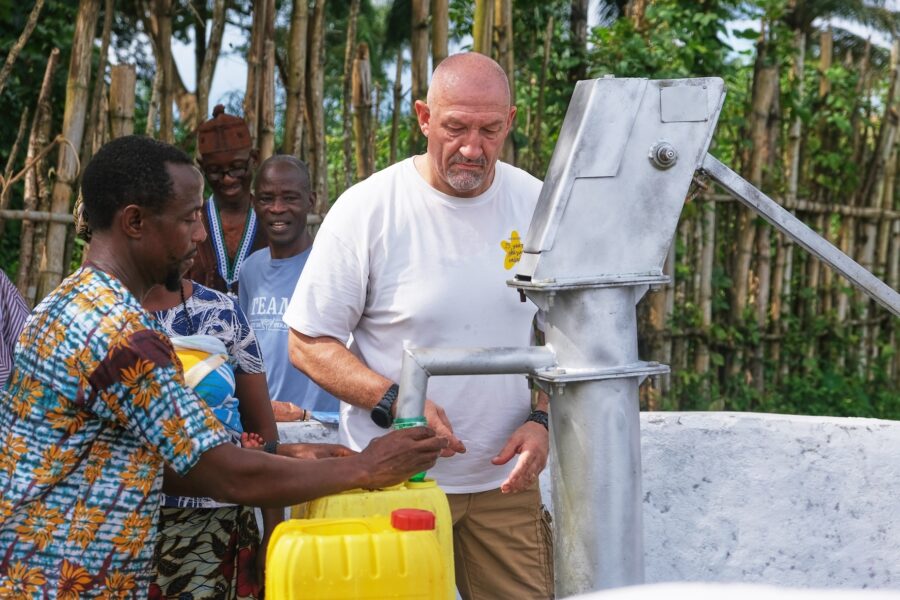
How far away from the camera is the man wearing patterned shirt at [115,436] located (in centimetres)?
204

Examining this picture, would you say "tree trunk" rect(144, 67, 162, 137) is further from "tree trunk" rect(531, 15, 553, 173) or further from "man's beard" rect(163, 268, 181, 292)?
"man's beard" rect(163, 268, 181, 292)

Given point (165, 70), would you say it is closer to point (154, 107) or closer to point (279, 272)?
point (154, 107)

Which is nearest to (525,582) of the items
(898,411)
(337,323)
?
(337,323)

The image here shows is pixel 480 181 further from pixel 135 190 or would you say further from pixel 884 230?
pixel 884 230

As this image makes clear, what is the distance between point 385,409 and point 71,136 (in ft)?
8.94

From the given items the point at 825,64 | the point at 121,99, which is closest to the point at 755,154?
the point at 825,64

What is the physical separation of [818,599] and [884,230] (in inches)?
316

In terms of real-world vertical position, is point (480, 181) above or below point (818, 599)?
above

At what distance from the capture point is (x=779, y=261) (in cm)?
768

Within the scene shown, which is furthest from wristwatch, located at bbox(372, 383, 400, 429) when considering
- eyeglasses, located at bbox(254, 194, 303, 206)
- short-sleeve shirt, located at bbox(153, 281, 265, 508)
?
eyeglasses, located at bbox(254, 194, 303, 206)

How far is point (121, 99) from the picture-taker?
16.1ft

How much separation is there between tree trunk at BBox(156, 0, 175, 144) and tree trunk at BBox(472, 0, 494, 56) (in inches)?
54.6

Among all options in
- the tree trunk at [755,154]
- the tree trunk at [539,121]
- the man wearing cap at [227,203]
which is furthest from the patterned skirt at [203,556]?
the tree trunk at [755,154]

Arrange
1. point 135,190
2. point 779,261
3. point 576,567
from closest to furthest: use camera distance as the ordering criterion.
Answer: point 576,567 → point 135,190 → point 779,261
